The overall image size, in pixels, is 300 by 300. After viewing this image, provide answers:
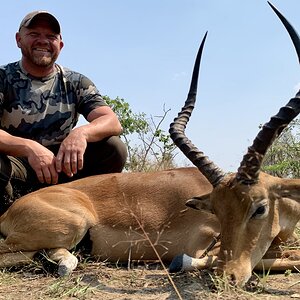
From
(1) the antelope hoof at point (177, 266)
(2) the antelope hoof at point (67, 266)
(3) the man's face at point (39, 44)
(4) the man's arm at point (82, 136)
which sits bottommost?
(2) the antelope hoof at point (67, 266)

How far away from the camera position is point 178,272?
4531mm

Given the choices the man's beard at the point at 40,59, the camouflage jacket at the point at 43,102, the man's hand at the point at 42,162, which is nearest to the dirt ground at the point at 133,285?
the man's hand at the point at 42,162

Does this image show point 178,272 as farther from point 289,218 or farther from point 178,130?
point 178,130

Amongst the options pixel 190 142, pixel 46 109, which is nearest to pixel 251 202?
pixel 190 142

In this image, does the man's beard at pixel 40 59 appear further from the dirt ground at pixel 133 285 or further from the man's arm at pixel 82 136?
the dirt ground at pixel 133 285

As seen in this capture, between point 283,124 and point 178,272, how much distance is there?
1.53 m

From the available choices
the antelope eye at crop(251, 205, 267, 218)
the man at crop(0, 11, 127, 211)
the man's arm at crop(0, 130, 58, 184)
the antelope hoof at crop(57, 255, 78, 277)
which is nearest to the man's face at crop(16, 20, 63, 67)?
the man at crop(0, 11, 127, 211)

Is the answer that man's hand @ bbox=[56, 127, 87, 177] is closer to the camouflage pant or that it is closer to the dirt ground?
the camouflage pant

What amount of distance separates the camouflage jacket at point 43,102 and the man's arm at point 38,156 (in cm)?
75

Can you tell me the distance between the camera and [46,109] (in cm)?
657

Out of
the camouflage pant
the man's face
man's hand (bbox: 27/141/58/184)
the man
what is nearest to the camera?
man's hand (bbox: 27/141/58/184)

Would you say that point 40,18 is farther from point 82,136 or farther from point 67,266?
point 67,266

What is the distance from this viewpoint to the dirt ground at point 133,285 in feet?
12.9

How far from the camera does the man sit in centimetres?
643
